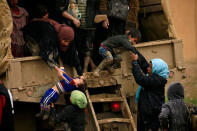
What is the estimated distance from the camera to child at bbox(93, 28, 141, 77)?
26.9 feet

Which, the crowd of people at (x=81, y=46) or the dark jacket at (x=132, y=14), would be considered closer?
the crowd of people at (x=81, y=46)

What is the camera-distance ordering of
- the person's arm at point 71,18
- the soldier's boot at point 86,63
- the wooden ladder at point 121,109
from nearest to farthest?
the wooden ladder at point 121,109 < the person's arm at point 71,18 < the soldier's boot at point 86,63

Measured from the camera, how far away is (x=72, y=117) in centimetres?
768

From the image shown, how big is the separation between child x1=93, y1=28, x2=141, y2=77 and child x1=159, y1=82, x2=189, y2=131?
147 centimetres

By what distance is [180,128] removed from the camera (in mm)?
6832

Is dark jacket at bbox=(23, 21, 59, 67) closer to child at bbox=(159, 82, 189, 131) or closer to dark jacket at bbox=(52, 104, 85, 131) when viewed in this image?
dark jacket at bbox=(52, 104, 85, 131)

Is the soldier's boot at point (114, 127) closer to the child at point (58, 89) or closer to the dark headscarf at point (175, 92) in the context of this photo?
the child at point (58, 89)

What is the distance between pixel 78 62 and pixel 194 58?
8358mm

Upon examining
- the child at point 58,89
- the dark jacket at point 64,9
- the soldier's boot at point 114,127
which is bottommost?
the soldier's boot at point 114,127

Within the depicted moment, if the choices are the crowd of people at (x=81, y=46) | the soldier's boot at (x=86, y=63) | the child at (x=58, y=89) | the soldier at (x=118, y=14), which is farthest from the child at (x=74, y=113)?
the soldier at (x=118, y=14)

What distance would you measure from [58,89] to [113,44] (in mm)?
999

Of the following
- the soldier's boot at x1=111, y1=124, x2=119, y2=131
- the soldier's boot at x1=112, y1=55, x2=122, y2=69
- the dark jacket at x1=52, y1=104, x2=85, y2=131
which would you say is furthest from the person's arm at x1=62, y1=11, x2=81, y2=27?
the soldier's boot at x1=111, y1=124, x2=119, y2=131

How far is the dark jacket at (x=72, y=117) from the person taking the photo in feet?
25.1

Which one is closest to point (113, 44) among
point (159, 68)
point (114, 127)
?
point (159, 68)
